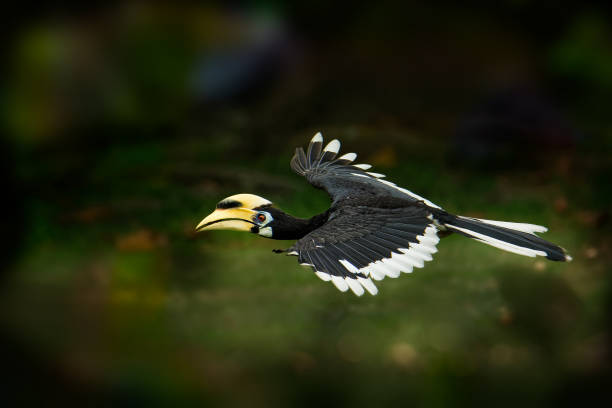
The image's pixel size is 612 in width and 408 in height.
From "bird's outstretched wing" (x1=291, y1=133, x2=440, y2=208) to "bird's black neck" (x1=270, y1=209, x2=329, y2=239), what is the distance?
0.11m

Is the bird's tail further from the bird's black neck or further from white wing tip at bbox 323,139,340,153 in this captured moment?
white wing tip at bbox 323,139,340,153

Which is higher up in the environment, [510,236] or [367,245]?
[510,236]

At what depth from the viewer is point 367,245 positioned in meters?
2.01

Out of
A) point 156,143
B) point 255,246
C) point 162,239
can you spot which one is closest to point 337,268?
point 255,246

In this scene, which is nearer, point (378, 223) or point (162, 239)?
point (378, 223)

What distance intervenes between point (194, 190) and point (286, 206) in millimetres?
653

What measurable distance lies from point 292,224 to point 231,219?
0.60ft

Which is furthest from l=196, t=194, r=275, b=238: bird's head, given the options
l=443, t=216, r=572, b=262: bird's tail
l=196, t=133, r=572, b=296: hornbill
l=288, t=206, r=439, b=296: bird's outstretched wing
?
l=443, t=216, r=572, b=262: bird's tail

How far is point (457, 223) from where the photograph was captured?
7.50 ft

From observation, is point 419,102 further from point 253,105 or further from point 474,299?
point 474,299

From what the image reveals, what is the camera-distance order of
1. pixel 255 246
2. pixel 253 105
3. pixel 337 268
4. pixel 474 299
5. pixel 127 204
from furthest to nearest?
pixel 253 105
pixel 127 204
pixel 255 246
pixel 474 299
pixel 337 268

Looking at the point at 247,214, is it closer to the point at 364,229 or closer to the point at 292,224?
the point at 292,224

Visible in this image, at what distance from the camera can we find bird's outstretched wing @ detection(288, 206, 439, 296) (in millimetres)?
1874

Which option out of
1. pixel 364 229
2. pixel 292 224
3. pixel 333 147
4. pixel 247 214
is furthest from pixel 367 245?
pixel 333 147
